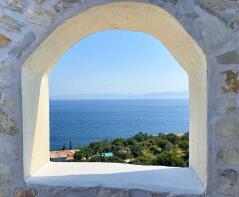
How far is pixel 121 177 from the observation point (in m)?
1.89

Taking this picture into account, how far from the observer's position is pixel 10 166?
1791 millimetres

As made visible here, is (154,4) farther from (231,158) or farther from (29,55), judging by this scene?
(231,158)

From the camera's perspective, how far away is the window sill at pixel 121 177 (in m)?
1.75

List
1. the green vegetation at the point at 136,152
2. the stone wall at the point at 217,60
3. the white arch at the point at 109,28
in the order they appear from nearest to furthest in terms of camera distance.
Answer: the stone wall at the point at 217,60, the white arch at the point at 109,28, the green vegetation at the point at 136,152

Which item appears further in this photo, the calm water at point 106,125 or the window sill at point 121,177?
the calm water at point 106,125

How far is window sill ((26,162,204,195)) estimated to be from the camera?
1.75 metres

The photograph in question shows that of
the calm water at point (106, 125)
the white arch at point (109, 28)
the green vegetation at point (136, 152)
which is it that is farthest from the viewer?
the calm water at point (106, 125)

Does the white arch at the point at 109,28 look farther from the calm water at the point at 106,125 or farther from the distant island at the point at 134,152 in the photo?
the calm water at the point at 106,125

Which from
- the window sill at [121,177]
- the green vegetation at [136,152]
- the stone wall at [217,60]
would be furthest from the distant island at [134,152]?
the stone wall at [217,60]

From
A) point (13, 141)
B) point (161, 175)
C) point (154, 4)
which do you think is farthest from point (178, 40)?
point (13, 141)

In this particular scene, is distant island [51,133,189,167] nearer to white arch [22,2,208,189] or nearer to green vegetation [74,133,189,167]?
green vegetation [74,133,189,167]

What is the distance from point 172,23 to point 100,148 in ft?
9.24

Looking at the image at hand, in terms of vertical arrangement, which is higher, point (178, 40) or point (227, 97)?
point (178, 40)

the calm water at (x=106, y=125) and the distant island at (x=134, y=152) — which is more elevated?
the distant island at (x=134, y=152)
